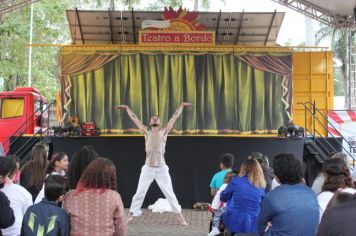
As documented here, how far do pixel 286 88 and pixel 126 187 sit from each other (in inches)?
189

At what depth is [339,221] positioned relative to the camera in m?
2.93

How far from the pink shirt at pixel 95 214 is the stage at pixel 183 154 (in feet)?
29.5

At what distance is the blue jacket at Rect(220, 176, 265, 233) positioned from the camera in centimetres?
568

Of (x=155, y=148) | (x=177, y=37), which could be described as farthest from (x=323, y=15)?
(x=155, y=148)

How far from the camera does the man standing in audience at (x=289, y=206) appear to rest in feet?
13.8

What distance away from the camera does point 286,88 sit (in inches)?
564

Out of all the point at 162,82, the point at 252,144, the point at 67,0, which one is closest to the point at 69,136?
the point at 162,82

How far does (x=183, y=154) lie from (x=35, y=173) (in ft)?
23.3

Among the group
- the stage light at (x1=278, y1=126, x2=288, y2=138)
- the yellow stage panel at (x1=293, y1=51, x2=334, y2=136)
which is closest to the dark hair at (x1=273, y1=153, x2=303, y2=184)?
the stage light at (x1=278, y1=126, x2=288, y2=138)

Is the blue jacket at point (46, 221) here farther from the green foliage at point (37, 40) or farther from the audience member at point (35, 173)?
the green foliage at point (37, 40)

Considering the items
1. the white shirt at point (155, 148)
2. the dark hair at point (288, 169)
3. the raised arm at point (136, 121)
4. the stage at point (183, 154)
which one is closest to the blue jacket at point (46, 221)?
the dark hair at point (288, 169)

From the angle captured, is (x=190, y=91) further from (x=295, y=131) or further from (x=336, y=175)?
(x=336, y=175)

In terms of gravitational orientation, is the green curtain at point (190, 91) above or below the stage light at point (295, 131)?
above

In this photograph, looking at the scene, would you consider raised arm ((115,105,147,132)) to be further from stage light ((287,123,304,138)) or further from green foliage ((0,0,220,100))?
green foliage ((0,0,220,100))
